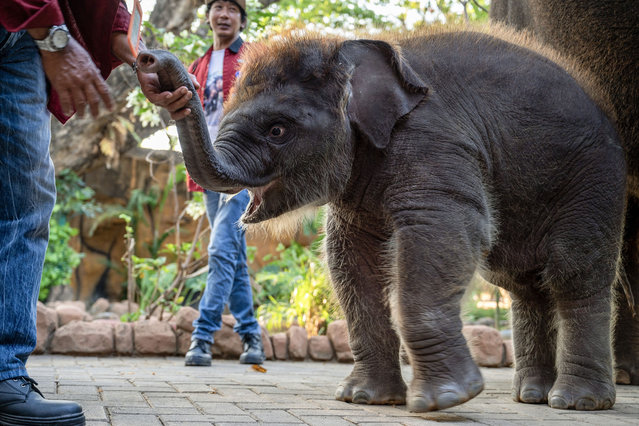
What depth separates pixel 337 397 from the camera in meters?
3.63

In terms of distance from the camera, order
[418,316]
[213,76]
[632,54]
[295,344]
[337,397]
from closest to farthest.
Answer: [418,316], [337,397], [632,54], [213,76], [295,344]

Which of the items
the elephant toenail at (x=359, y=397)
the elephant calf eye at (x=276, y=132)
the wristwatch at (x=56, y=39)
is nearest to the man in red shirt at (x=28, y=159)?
the wristwatch at (x=56, y=39)

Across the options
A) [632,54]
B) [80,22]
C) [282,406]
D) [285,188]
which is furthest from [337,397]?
[632,54]

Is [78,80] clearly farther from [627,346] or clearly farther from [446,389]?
[627,346]

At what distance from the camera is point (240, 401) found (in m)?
3.37

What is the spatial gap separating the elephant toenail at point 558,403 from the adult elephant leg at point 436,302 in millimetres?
723

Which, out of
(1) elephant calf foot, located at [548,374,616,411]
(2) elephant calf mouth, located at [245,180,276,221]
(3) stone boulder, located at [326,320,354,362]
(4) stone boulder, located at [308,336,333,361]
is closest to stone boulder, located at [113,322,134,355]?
(4) stone boulder, located at [308,336,333,361]

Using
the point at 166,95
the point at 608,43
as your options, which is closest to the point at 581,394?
the point at 608,43

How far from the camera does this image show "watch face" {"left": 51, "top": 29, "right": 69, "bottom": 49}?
8.05 ft

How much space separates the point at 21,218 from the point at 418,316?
151 centimetres

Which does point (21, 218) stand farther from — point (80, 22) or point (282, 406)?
point (282, 406)

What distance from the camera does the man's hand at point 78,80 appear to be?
2.46 m

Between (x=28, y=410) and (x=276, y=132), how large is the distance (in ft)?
4.92

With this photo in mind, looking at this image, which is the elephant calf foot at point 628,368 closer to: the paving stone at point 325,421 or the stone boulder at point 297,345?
the stone boulder at point 297,345
